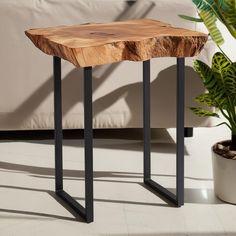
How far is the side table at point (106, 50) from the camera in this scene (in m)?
1.72

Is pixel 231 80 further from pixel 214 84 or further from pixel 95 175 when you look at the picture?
pixel 95 175

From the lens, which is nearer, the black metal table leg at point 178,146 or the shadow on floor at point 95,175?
the black metal table leg at point 178,146

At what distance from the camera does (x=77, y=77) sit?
2578 mm

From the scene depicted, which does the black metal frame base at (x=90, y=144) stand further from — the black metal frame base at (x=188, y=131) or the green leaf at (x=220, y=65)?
the black metal frame base at (x=188, y=131)

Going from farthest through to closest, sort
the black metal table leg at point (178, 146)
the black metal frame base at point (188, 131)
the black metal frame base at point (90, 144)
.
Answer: the black metal frame base at point (188, 131) → the black metal table leg at point (178, 146) → the black metal frame base at point (90, 144)

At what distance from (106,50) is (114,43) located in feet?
0.10

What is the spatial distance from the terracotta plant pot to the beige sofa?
591 millimetres

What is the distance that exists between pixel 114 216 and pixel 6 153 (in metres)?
0.76

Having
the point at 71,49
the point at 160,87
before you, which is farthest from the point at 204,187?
the point at 71,49

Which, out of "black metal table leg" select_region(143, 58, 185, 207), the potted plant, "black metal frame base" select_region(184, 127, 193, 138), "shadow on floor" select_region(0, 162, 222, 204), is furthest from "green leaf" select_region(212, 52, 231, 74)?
"black metal frame base" select_region(184, 127, 193, 138)

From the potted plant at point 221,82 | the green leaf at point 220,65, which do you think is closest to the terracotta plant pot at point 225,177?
the potted plant at point 221,82

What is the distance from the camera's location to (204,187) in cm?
220

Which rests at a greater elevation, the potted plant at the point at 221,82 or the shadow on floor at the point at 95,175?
the potted plant at the point at 221,82

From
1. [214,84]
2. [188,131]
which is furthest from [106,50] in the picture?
[188,131]
